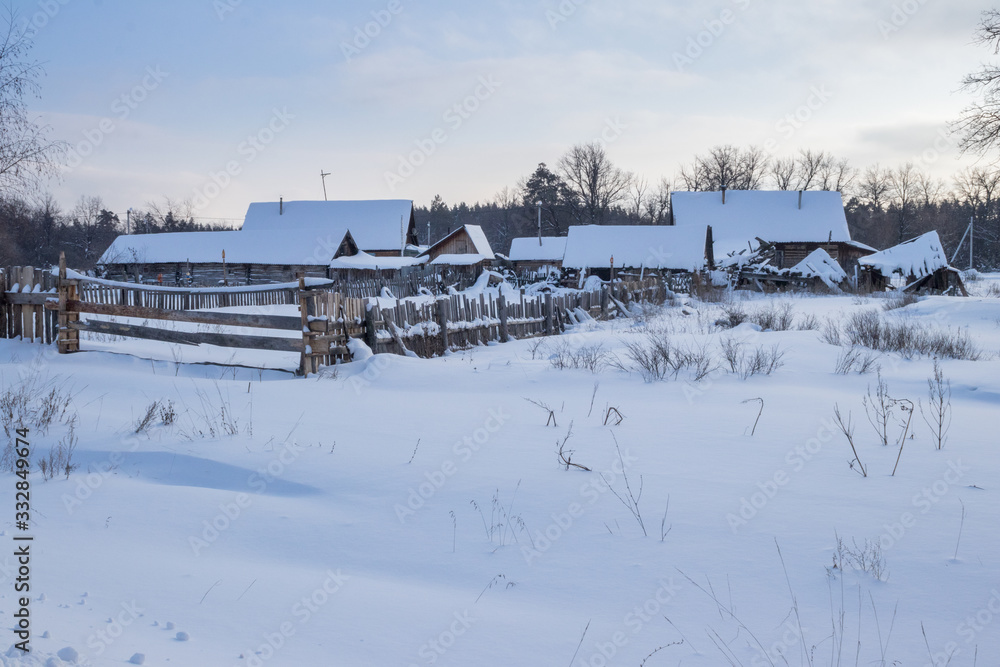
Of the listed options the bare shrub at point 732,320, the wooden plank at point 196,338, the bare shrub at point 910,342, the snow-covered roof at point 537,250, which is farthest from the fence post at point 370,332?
the snow-covered roof at point 537,250

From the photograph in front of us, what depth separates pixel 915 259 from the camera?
28.0m

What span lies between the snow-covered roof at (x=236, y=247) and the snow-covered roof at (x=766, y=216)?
23923 millimetres

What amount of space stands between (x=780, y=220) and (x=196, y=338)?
42.6 m

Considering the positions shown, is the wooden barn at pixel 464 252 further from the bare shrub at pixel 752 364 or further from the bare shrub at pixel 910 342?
the bare shrub at pixel 752 364

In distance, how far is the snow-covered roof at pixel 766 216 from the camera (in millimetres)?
41969

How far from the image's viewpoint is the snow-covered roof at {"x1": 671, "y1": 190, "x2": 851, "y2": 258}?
41969 mm

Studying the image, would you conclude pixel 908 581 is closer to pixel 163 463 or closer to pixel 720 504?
pixel 720 504

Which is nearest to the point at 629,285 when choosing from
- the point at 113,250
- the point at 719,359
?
the point at 719,359

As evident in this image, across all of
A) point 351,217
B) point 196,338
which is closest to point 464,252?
point 351,217

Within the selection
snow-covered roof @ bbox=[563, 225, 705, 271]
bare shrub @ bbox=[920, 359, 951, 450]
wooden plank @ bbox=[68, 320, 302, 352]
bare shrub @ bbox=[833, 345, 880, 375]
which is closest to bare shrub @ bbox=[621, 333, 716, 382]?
bare shrub @ bbox=[833, 345, 880, 375]

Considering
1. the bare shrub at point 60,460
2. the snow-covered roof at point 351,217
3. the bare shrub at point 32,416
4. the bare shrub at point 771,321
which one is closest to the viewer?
the bare shrub at point 60,460

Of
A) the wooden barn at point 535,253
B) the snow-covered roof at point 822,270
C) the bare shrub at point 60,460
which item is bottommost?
the bare shrub at point 60,460

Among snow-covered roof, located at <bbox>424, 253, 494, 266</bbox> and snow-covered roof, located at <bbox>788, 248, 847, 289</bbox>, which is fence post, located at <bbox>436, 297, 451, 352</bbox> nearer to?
snow-covered roof, located at <bbox>788, 248, 847, 289</bbox>

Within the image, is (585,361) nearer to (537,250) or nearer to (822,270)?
(822,270)
